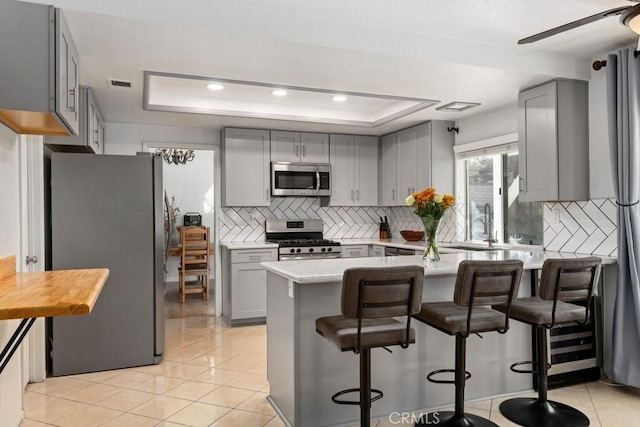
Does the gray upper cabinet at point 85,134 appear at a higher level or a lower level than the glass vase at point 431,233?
higher

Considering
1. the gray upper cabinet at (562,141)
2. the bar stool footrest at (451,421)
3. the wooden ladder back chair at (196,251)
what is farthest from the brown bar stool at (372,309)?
the wooden ladder back chair at (196,251)

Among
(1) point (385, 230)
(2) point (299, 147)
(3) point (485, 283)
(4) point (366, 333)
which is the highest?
(2) point (299, 147)

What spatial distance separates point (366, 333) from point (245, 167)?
3.61 meters

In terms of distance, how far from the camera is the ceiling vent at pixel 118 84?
3.55 meters

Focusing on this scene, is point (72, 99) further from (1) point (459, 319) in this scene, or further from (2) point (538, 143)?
(2) point (538, 143)

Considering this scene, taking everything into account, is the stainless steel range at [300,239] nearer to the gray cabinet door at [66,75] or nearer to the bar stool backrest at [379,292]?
the gray cabinet door at [66,75]

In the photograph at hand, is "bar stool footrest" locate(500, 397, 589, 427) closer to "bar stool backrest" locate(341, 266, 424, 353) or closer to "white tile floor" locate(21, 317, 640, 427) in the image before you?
"white tile floor" locate(21, 317, 640, 427)

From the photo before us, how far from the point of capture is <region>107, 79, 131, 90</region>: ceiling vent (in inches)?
140

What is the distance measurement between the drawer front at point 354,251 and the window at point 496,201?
1.22 metres

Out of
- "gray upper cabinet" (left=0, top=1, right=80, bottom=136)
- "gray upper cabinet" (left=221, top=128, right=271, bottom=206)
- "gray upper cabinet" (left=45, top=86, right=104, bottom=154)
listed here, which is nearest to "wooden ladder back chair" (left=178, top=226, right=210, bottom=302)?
"gray upper cabinet" (left=221, top=128, right=271, bottom=206)

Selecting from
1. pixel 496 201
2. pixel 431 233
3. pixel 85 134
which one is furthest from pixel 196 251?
pixel 431 233

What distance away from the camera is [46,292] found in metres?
1.85

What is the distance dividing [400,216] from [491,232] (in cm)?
164

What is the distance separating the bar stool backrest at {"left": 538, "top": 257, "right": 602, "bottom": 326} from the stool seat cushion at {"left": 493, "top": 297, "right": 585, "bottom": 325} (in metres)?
0.04
